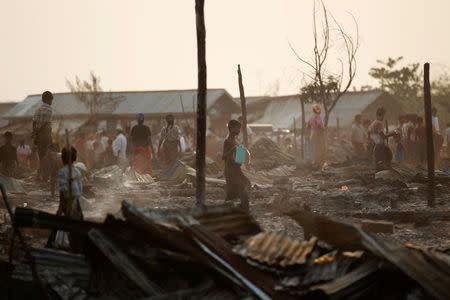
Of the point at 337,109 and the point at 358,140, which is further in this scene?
the point at 337,109

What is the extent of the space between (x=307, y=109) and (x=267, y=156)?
30592mm

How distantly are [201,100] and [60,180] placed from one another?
3394mm

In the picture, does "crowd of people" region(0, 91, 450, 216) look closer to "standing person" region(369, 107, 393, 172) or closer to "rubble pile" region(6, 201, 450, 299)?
"standing person" region(369, 107, 393, 172)

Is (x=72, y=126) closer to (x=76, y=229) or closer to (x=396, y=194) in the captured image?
(x=396, y=194)

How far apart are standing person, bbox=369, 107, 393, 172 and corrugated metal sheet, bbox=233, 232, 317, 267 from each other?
928 cm

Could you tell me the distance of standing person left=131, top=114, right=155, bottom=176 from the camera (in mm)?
15383

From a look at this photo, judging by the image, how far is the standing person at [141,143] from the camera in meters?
15.4

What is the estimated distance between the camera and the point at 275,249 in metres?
5.02

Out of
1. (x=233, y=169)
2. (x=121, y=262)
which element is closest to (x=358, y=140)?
(x=233, y=169)

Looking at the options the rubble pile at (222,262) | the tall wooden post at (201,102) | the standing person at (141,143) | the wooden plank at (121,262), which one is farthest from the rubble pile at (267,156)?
the wooden plank at (121,262)

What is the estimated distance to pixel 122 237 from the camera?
17.0ft

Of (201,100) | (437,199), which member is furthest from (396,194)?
(201,100)

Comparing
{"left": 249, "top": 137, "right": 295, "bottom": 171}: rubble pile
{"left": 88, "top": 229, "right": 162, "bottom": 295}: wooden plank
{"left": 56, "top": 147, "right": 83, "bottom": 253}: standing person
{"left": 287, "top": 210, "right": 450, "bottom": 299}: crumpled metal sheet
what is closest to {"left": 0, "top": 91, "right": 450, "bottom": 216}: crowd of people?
{"left": 249, "top": 137, "right": 295, "bottom": 171}: rubble pile

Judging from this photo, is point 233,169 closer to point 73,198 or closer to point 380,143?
point 73,198
